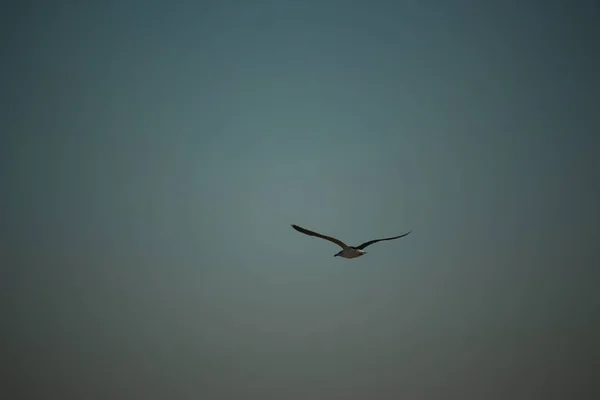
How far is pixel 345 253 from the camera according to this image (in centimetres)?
695

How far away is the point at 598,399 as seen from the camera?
13070 millimetres

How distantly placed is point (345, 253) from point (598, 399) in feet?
35.8

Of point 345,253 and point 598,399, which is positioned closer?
point 345,253
